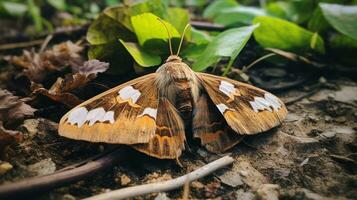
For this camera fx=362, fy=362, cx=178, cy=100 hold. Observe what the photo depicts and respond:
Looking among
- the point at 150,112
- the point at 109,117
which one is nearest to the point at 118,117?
the point at 109,117

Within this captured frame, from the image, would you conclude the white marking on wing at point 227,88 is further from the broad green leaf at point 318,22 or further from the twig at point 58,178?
the broad green leaf at point 318,22

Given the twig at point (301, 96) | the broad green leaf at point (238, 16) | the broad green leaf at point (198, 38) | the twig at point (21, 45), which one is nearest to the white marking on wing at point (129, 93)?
the broad green leaf at point (198, 38)

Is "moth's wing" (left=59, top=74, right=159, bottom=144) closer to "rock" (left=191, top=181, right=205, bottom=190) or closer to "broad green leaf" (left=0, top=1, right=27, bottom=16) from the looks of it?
"rock" (left=191, top=181, right=205, bottom=190)

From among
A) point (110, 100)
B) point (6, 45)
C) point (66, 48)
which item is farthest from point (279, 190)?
point (6, 45)

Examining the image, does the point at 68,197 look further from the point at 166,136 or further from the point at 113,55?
the point at 113,55

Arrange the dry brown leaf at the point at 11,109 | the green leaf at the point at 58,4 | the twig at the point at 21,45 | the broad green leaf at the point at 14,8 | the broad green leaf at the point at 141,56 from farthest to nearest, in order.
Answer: the green leaf at the point at 58,4 < the broad green leaf at the point at 14,8 < the twig at the point at 21,45 < the broad green leaf at the point at 141,56 < the dry brown leaf at the point at 11,109

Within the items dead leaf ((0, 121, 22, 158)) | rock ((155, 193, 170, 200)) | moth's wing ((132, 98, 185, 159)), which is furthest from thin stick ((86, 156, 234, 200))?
dead leaf ((0, 121, 22, 158))
